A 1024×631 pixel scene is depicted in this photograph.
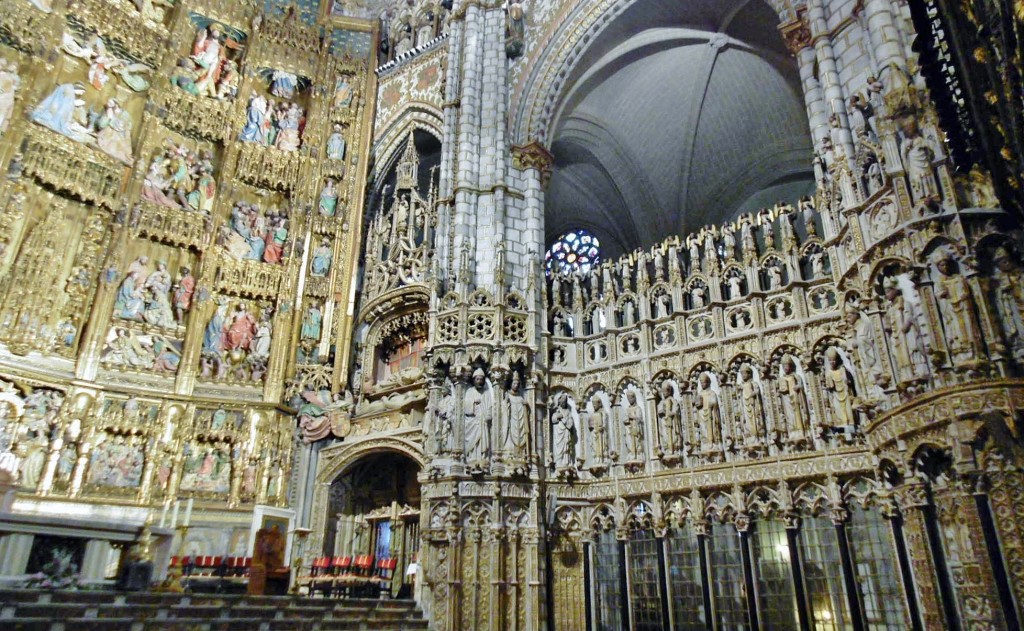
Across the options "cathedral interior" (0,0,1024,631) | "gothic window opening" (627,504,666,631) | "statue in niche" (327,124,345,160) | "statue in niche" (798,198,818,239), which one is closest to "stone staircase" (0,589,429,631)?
"cathedral interior" (0,0,1024,631)

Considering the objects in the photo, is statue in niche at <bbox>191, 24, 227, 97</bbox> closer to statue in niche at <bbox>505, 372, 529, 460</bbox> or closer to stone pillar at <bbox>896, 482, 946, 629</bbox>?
statue in niche at <bbox>505, 372, 529, 460</bbox>

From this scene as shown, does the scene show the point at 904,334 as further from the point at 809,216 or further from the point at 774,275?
the point at 809,216

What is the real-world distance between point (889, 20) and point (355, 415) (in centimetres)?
1265

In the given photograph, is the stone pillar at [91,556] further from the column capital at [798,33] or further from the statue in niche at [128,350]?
the column capital at [798,33]

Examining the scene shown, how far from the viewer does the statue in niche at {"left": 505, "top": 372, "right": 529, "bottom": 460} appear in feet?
40.8

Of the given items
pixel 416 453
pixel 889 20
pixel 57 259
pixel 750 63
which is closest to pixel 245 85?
pixel 57 259

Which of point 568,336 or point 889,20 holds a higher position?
point 889,20

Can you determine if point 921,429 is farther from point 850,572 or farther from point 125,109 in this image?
point 125,109

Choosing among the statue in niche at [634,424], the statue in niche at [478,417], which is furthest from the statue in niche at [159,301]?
the statue in niche at [634,424]

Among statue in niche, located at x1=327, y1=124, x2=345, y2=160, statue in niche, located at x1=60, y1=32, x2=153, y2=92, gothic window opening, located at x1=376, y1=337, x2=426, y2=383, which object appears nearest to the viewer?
statue in niche, located at x1=60, y1=32, x2=153, y2=92

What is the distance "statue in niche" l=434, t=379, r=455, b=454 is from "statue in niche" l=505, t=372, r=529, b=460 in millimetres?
1029

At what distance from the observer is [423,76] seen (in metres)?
19.2

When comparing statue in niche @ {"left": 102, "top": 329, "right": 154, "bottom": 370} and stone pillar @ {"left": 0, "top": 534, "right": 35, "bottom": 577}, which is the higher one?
statue in niche @ {"left": 102, "top": 329, "right": 154, "bottom": 370}

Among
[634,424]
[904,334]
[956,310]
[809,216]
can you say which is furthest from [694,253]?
[956,310]
